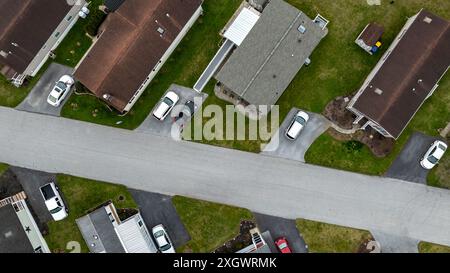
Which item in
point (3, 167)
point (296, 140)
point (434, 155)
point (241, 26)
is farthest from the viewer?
point (3, 167)

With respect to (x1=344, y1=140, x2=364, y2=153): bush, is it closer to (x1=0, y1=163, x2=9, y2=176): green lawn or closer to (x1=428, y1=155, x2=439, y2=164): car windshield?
(x1=428, y1=155, x2=439, y2=164): car windshield

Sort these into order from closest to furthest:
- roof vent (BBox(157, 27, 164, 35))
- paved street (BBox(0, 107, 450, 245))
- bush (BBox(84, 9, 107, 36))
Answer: roof vent (BBox(157, 27, 164, 35))
bush (BBox(84, 9, 107, 36))
paved street (BBox(0, 107, 450, 245))

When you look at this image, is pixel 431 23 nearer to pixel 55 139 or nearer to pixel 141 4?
pixel 141 4

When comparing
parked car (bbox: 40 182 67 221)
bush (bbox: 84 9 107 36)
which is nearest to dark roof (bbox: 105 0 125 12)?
bush (bbox: 84 9 107 36)

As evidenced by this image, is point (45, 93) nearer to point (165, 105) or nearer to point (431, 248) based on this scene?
point (165, 105)

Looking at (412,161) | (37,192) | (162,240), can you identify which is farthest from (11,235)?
(412,161)

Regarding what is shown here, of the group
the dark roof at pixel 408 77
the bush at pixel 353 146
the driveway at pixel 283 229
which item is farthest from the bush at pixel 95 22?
the bush at pixel 353 146
